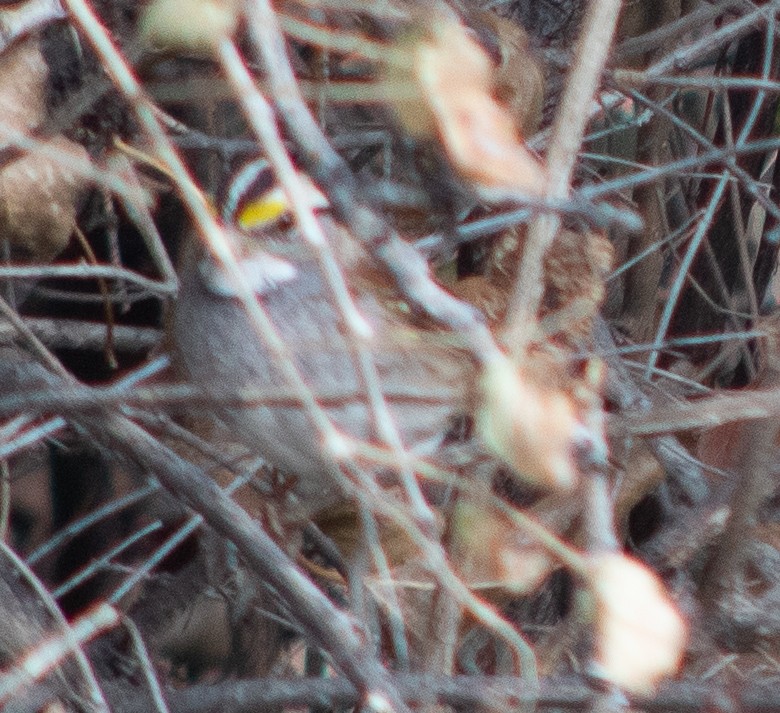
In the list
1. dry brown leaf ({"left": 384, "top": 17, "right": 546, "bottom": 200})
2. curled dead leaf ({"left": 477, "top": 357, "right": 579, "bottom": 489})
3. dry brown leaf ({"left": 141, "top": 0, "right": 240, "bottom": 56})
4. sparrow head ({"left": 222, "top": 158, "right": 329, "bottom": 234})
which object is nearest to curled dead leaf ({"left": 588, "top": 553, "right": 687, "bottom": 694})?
curled dead leaf ({"left": 477, "top": 357, "right": 579, "bottom": 489})

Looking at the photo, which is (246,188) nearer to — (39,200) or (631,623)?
(39,200)

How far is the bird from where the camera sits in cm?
140

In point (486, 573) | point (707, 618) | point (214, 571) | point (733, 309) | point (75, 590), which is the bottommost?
point (75, 590)

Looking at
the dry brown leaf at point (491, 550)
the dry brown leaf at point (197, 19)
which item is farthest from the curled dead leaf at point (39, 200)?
the dry brown leaf at point (197, 19)

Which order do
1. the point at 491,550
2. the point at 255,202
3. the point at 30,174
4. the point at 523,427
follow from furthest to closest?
the point at 30,174, the point at 255,202, the point at 491,550, the point at 523,427

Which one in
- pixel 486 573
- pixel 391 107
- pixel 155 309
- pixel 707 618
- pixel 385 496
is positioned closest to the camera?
pixel 391 107

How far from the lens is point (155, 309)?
7.69ft

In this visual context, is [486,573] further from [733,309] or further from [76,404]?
[733,309]

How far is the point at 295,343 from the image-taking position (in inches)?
57.4

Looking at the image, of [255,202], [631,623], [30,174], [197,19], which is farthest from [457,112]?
[30,174]

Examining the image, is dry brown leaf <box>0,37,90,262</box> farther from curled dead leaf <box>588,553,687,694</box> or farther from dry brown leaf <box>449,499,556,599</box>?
curled dead leaf <box>588,553,687,694</box>

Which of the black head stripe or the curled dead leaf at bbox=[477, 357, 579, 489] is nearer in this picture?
the curled dead leaf at bbox=[477, 357, 579, 489]

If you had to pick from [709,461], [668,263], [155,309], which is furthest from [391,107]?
[668,263]

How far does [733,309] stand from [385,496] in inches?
66.0
